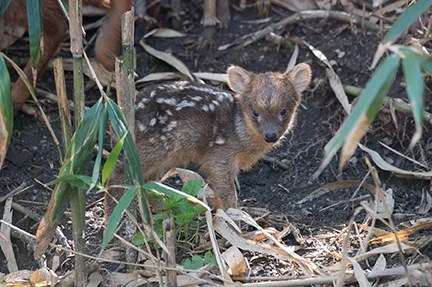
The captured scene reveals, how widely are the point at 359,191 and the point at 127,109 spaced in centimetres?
209

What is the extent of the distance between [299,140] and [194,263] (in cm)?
201

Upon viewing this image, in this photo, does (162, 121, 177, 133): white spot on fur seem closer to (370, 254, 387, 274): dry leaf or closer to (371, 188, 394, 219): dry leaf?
(371, 188, 394, 219): dry leaf

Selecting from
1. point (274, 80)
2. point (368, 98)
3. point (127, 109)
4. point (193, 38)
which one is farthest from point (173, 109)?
point (368, 98)

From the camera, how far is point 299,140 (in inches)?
264

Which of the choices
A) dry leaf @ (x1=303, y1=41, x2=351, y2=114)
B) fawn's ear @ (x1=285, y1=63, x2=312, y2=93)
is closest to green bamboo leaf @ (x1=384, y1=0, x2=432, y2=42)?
fawn's ear @ (x1=285, y1=63, x2=312, y2=93)

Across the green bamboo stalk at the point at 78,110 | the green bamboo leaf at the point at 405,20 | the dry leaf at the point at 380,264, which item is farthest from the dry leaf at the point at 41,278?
the green bamboo leaf at the point at 405,20

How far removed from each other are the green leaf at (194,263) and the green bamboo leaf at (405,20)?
5.63 ft

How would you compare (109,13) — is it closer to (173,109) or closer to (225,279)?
(173,109)

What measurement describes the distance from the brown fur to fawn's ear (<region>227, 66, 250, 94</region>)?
769 millimetres

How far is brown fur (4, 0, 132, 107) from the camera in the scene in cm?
629

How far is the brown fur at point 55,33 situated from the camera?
20.6 feet

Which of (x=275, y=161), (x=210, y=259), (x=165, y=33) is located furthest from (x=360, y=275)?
(x=165, y=33)

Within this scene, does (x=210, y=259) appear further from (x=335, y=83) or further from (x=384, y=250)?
(x=335, y=83)

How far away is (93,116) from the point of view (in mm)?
4344
